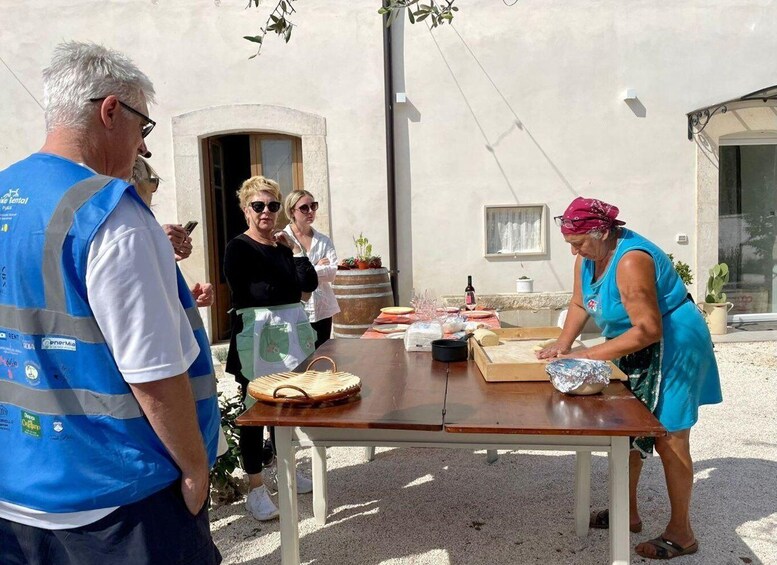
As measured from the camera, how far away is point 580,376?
6.34 feet

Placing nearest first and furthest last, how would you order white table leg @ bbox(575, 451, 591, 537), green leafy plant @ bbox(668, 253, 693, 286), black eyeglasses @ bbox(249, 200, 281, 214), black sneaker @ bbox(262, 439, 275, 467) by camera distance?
1. white table leg @ bbox(575, 451, 591, 537)
2. black eyeglasses @ bbox(249, 200, 281, 214)
3. black sneaker @ bbox(262, 439, 275, 467)
4. green leafy plant @ bbox(668, 253, 693, 286)

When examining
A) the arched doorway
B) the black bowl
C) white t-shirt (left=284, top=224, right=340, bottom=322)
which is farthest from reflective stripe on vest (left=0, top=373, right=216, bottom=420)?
the arched doorway

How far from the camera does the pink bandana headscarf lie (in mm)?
2336

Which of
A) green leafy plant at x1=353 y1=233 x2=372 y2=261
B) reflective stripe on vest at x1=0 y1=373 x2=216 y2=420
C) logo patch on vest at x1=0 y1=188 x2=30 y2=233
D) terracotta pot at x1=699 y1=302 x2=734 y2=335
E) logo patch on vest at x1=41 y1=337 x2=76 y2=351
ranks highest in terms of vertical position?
logo patch on vest at x1=0 y1=188 x2=30 y2=233

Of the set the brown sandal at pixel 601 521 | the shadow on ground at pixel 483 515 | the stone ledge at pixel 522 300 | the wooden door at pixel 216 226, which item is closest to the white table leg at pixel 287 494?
the shadow on ground at pixel 483 515

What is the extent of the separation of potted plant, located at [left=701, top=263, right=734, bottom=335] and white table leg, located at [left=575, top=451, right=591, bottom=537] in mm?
5110

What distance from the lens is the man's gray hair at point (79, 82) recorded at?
122 cm

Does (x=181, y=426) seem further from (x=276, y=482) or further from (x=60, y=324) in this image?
(x=276, y=482)

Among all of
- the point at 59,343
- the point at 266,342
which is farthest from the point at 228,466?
the point at 59,343

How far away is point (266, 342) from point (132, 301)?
1.86 meters

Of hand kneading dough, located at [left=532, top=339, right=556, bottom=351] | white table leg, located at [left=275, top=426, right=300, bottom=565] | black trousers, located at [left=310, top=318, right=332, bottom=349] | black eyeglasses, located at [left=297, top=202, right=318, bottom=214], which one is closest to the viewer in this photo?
white table leg, located at [left=275, top=426, right=300, bottom=565]

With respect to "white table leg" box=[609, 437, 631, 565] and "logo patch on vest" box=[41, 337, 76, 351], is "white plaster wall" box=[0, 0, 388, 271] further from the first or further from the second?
"logo patch on vest" box=[41, 337, 76, 351]

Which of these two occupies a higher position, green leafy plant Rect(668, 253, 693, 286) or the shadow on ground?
green leafy plant Rect(668, 253, 693, 286)

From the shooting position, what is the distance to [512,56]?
6.85 m
